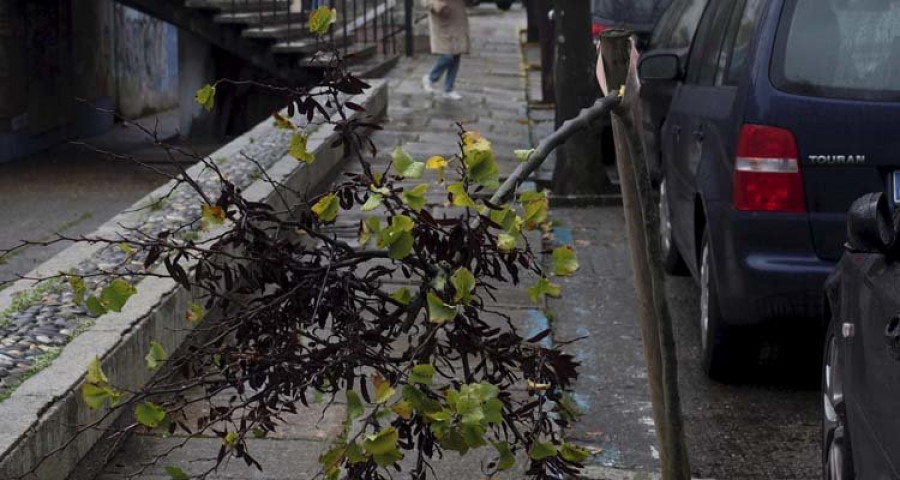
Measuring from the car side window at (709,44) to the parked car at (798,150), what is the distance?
806 mm

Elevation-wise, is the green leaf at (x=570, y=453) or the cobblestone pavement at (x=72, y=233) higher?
the green leaf at (x=570, y=453)

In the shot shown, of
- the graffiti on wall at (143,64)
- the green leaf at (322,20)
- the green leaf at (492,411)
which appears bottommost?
the graffiti on wall at (143,64)

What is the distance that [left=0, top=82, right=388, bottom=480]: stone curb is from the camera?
A: 4527 millimetres

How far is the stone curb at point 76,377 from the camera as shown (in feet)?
14.9

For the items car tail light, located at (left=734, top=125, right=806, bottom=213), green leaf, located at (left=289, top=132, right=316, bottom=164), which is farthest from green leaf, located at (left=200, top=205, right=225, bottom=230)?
car tail light, located at (left=734, top=125, right=806, bottom=213)

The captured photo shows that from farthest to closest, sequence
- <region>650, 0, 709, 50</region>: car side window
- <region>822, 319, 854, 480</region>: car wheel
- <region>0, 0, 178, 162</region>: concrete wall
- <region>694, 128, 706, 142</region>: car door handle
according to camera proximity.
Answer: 1. <region>0, 0, 178, 162</region>: concrete wall
2. <region>650, 0, 709, 50</region>: car side window
3. <region>694, 128, 706, 142</region>: car door handle
4. <region>822, 319, 854, 480</region>: car wheel

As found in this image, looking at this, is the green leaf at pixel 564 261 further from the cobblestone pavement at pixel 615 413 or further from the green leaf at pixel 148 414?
the green leaf at pixel 148 414

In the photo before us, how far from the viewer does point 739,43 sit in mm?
6762

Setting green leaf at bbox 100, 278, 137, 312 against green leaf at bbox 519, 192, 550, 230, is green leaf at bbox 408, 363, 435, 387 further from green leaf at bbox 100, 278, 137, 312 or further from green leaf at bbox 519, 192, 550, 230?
green leaf at bbox 100, 278, 137, 312

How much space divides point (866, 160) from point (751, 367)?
1.18 meters

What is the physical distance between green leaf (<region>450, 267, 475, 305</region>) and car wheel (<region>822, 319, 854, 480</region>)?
140cm

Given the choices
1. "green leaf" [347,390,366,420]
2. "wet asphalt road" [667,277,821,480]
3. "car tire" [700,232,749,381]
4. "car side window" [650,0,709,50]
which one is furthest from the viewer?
"car side window" [650,0,709,50]

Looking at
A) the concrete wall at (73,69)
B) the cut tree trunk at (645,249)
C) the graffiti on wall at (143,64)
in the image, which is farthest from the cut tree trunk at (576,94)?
the graffiti on wall at (143,64)

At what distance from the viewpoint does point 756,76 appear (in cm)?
623
